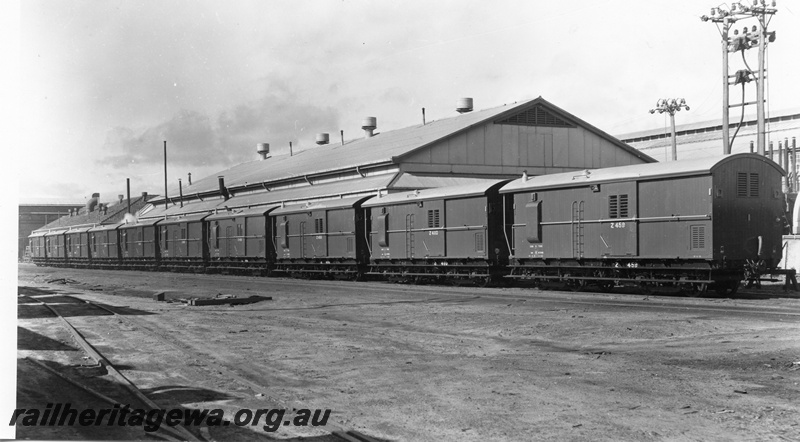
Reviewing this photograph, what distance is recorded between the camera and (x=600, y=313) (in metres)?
16.3

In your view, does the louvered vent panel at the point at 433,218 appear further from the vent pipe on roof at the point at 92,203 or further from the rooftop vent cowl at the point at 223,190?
the vent pipe on roof at the point at 92,203

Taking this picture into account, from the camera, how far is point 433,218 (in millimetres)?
28641

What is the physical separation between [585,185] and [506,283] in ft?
18.9

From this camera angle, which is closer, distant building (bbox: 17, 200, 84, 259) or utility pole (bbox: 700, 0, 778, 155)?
utility pole (bbox: 700, 0, 778, 155)

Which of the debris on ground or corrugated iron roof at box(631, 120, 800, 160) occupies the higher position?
corrugated iron roof at box(631, 120, 800, 160)

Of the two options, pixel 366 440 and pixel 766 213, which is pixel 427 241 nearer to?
pixel 766 213

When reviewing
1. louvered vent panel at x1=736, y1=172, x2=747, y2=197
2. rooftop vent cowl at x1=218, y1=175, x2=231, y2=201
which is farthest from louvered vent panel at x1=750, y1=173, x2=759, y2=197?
rooftop vent cowl at x1=218, y1=175, x2=231, y2=201

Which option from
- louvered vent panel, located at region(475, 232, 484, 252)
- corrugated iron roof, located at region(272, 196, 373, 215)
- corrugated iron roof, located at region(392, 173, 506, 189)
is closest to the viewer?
louvered vent panel, located at region(475, 232, 484, 252)

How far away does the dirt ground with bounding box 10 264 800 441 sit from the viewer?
299 inches

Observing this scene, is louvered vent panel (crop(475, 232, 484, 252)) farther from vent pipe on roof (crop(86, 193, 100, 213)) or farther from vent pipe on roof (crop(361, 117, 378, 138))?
vent pipe on roof (crop(86, 193, 100, 213))

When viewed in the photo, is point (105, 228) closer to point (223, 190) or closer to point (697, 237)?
point (223, 190)

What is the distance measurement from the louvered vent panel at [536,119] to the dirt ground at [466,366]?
2839 centimetres

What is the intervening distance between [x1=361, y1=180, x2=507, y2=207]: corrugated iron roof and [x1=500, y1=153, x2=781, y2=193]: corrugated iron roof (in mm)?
1218

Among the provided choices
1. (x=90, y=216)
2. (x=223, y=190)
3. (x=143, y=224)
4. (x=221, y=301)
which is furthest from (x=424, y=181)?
(x=90, y=216)
